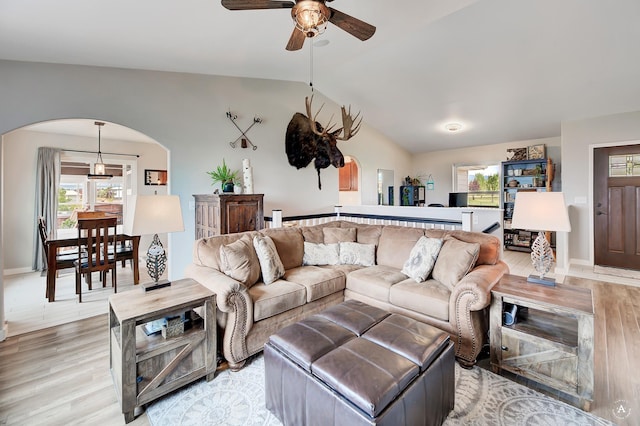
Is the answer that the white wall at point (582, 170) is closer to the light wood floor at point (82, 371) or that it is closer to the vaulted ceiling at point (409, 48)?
the vaulted ceiling at point (409, 48)

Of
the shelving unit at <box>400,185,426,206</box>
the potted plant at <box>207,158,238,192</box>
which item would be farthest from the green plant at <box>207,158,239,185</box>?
the shelving unit at <box>400,185,426,206</box>

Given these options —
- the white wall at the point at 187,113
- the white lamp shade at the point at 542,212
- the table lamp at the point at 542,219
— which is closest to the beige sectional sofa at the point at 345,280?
the table lamp at the point at 542,219

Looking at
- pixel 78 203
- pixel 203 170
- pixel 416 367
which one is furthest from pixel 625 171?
pixel 78 203

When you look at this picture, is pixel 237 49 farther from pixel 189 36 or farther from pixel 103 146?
pixel 103 146

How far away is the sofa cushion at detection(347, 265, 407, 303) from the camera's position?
2812 mm

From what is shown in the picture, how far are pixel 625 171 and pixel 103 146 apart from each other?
9.89m

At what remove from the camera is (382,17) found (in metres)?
3.07

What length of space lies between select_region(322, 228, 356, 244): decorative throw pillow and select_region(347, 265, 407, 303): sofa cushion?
0.55 m

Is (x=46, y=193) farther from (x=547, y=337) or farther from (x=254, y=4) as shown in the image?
(x=547, y=337)

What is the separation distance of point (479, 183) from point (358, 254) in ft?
18.0

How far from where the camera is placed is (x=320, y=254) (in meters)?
3.46

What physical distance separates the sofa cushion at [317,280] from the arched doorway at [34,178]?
2.56 meters

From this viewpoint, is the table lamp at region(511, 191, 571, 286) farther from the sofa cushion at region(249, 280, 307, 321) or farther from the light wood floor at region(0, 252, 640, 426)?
the sofa cushion at region(249, 280, 307, 321)

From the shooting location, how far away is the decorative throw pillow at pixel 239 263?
257 cm
